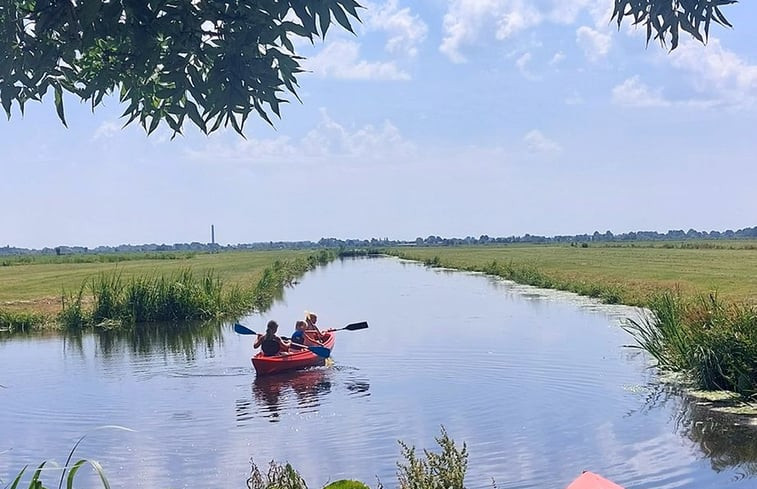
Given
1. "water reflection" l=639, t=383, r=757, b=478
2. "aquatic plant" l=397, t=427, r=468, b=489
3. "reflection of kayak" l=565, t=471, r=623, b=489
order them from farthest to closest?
"water reflection" l=639, t=383, r=757, b=478
"aquatic plant" l=397, t=427, r=468, b=489
"reflection of kayak" l=565, t=471, r=623, b=489

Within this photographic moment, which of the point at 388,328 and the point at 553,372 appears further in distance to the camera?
the point at 388,328

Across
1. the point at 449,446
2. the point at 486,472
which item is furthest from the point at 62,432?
the point at 449,446

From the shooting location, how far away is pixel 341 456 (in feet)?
40.8

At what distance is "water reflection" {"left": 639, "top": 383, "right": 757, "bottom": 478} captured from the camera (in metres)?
11.5

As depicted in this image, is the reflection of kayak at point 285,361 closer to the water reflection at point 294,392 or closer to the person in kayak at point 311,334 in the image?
the water reflection at point 294,392

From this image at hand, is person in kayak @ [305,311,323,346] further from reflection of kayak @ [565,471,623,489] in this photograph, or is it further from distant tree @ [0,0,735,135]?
distant tree @ [0,0,735,135]

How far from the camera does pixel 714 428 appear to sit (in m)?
13.3

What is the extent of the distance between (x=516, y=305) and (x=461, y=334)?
12.0 m

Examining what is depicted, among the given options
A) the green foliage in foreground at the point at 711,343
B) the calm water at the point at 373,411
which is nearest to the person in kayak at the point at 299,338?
the calm water at the point at 373,411

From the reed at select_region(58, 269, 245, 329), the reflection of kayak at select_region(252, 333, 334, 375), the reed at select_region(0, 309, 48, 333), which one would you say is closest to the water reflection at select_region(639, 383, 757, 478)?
the reflection of kayak at select_region(252, 333, 334, 375)

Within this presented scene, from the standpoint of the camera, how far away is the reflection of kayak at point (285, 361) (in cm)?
1981

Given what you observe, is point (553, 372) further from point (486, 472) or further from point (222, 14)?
point (222, 14)

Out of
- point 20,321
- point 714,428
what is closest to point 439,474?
point 714,428

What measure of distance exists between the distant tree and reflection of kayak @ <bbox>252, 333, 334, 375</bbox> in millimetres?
16542
